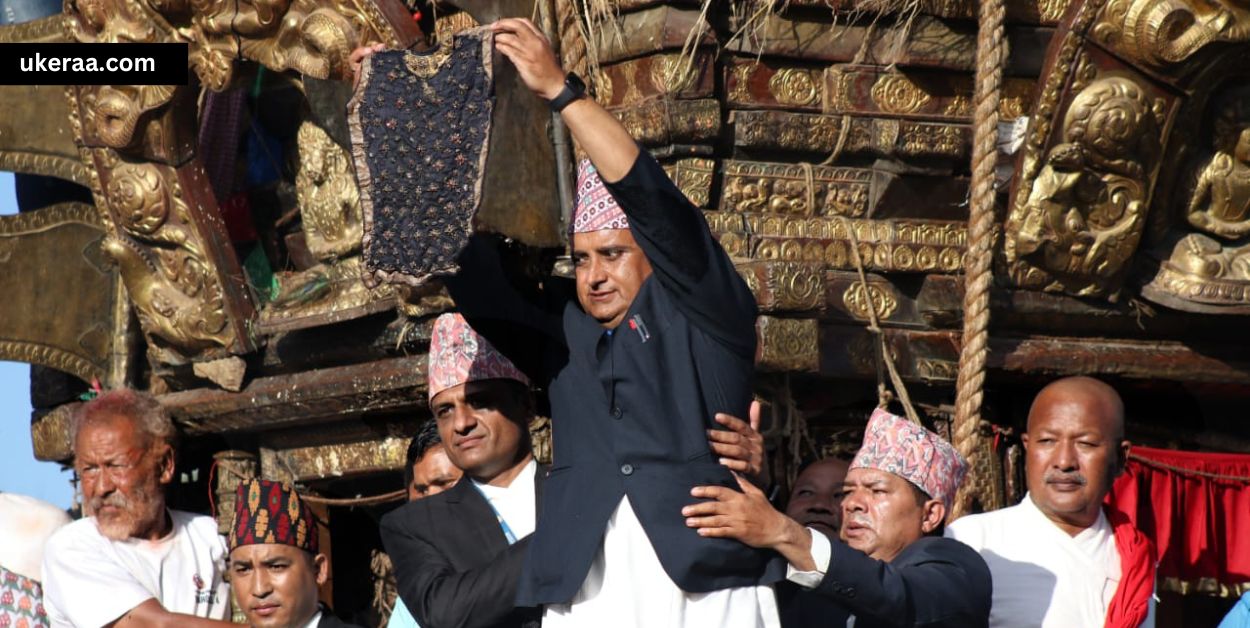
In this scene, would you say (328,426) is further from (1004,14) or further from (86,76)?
(1004,14)

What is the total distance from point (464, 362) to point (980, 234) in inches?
77.0

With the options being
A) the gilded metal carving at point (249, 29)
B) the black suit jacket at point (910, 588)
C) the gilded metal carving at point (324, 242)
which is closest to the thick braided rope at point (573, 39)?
the gilded metal carving at point (249, 29)

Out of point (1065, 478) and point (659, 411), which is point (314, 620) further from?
point (1065, 478)

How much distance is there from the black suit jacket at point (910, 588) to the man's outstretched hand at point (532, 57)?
3.59ft

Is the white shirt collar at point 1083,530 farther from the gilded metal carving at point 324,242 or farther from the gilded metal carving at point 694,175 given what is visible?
the gilded metal carving at point 324,242

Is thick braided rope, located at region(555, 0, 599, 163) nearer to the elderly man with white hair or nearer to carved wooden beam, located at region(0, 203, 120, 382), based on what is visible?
A: the elderly man with white hair

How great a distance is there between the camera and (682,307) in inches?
169

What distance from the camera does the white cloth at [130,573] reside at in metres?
5.96

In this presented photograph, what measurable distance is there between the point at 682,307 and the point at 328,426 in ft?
13.1

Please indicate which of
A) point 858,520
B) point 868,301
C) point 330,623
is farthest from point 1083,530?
point 330,623

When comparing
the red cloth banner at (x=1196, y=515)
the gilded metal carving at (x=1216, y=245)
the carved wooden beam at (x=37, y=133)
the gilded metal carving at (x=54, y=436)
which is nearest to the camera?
the gilded metal carving at (x=1216, y=245)

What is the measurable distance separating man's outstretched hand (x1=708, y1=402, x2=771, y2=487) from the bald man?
1455mm

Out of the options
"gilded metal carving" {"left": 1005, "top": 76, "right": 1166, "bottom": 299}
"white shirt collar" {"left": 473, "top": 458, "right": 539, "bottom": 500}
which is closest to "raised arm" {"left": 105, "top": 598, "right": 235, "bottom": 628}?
"white shirt collar" {"left": 473, "top": 458, "right": 539, "bottom": 500}

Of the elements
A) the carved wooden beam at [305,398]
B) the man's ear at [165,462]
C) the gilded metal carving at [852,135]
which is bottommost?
the man's ear at [165,462]
